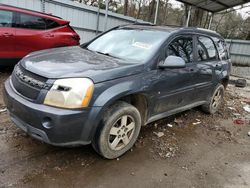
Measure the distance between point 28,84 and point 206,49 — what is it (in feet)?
11.2

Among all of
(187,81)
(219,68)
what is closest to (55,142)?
(187,81)

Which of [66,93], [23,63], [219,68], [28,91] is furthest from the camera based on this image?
[219,68]

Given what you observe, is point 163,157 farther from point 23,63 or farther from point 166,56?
point 23,63

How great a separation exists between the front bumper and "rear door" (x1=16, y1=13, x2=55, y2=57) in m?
3.57

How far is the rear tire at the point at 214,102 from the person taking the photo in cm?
521

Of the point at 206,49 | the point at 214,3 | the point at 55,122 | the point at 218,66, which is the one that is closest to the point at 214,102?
the point at 218,66

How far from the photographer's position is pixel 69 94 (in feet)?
8.30

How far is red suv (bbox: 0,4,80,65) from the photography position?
18.6 ft

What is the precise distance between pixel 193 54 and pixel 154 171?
2.23 metres

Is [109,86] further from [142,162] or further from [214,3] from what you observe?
[214,3]

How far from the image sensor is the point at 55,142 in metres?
2.59

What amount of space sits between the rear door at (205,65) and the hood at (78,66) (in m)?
1.65

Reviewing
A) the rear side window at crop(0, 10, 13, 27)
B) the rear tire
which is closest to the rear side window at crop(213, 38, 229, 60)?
the rear tire

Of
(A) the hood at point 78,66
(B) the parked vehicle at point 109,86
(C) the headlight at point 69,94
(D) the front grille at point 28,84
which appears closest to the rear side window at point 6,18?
(B) the parked vehicle at point 109,86
